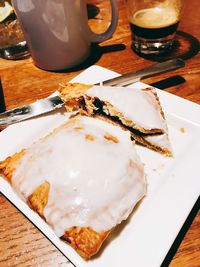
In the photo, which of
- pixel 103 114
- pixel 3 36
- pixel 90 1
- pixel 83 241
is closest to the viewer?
pixel 83 241

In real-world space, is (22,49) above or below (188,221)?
above

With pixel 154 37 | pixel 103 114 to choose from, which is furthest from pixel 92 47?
pixel 103 114

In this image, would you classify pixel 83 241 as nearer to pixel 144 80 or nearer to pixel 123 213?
pixel 123 213

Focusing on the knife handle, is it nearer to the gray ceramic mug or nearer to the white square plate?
the white square plate

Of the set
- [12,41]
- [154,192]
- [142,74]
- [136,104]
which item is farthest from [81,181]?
[12,41]

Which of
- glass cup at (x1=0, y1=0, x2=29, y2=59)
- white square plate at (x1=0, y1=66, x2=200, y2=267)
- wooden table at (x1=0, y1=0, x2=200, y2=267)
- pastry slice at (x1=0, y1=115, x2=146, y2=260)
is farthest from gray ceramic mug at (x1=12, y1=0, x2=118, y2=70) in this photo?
pastry slice at (x1=0, y1=115, x2=146, y2=260)

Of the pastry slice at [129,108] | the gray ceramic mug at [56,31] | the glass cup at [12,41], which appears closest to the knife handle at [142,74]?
the pastry slice at [129,108]

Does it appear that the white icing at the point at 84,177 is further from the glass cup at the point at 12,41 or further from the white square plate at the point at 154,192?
the glass cup at the point at 12,41
